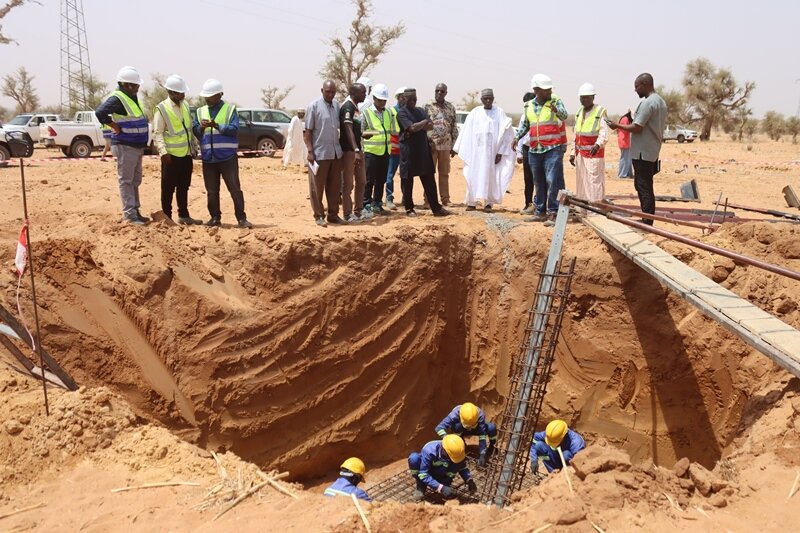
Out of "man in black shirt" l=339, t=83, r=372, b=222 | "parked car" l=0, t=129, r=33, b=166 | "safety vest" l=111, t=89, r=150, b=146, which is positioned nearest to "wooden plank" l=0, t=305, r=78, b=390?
"safety vest" l=111, t=89, r=150, b=146

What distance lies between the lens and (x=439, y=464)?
5.81m

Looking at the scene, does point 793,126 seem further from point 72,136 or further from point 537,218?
point 72,136

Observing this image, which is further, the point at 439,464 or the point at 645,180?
the point at 645,180

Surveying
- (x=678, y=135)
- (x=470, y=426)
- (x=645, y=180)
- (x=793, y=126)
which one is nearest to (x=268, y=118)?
(x=645, y=180)

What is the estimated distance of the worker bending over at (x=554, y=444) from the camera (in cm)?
578

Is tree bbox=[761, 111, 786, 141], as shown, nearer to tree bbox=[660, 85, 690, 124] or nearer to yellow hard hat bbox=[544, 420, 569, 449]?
tree bbox=[660, 85, 690, 124]

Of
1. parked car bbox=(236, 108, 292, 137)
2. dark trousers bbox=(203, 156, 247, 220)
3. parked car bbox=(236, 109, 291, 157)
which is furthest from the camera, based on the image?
parked car bbox=(236, 108, 292, 137)

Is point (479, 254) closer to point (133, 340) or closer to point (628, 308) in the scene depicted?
point (628, 308)

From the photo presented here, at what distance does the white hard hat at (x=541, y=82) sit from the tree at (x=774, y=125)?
27211 mm

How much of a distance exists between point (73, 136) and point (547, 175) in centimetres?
1257

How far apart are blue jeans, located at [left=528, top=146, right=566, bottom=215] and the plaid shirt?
4.10 ft

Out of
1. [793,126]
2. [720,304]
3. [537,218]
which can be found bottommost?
[720,304]

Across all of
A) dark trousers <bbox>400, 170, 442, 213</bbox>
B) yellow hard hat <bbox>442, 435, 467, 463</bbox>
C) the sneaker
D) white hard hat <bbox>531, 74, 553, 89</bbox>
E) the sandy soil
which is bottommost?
yellow hard hat <bbox>442, 435, 467, 463</bbox>

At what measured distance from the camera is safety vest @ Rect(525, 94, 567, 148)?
6.76 m
